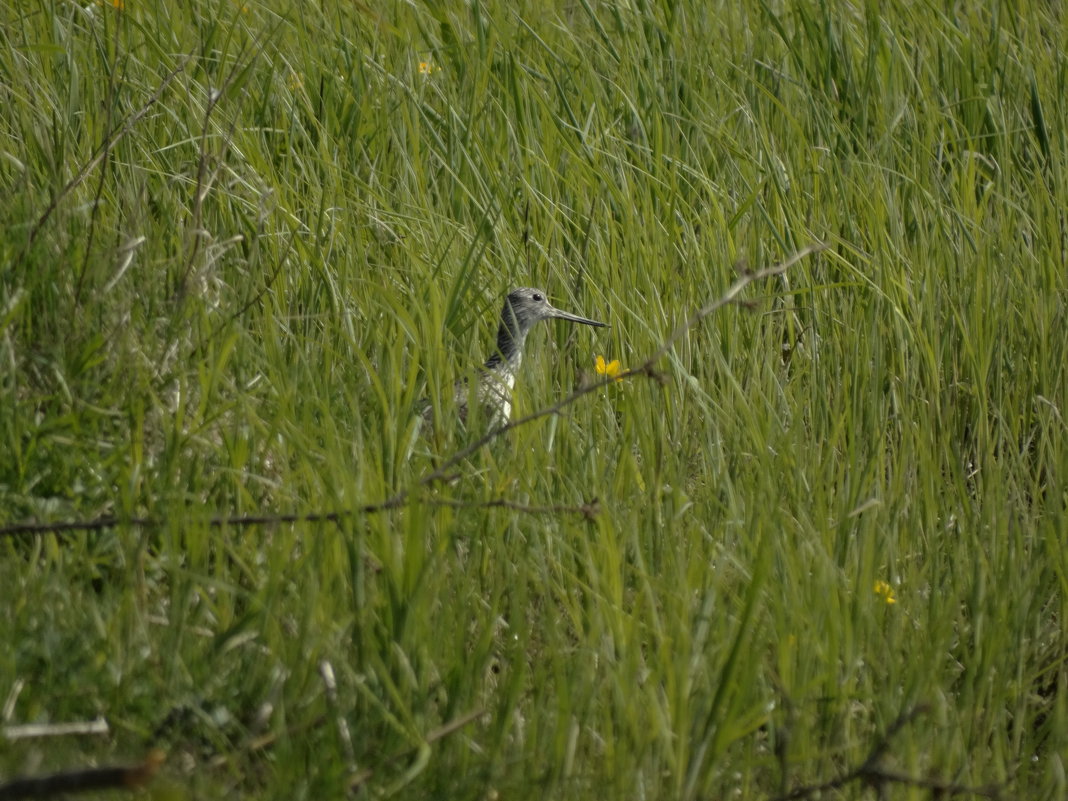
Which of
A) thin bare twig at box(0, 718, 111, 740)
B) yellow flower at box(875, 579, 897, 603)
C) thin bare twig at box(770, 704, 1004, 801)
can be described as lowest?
yellow flower at box(875, 579, 897, 603)

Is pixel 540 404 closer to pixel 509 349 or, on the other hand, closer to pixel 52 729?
pixel 509 349

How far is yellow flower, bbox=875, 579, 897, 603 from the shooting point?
2.92m

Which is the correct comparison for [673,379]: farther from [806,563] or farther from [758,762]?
[758,762]

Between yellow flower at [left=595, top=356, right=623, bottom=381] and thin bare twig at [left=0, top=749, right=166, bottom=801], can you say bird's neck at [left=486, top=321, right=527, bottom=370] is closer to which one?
yellow flower at [left=595, top=356, right=623, bottom=381]

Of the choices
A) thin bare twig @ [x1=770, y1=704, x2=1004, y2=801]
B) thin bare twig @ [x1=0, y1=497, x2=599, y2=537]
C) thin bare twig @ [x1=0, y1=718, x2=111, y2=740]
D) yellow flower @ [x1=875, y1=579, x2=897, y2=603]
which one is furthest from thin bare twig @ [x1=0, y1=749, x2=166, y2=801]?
yellow flower @ [x1=875, y1=579, x2=897, y2=603]

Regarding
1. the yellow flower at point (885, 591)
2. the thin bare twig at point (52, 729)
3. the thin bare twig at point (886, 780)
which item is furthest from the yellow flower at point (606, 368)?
the thin bare twig at point (52, 729)

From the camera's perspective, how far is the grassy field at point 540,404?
2383 mm

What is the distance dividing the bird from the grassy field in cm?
7

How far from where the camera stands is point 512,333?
387 centimetres

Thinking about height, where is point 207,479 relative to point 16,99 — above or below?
below

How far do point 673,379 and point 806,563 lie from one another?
82cm

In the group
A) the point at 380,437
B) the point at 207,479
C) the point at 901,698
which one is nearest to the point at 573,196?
the point at 380,437

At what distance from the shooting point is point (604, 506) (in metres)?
2.77

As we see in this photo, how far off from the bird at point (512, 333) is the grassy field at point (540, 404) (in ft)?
0.23
